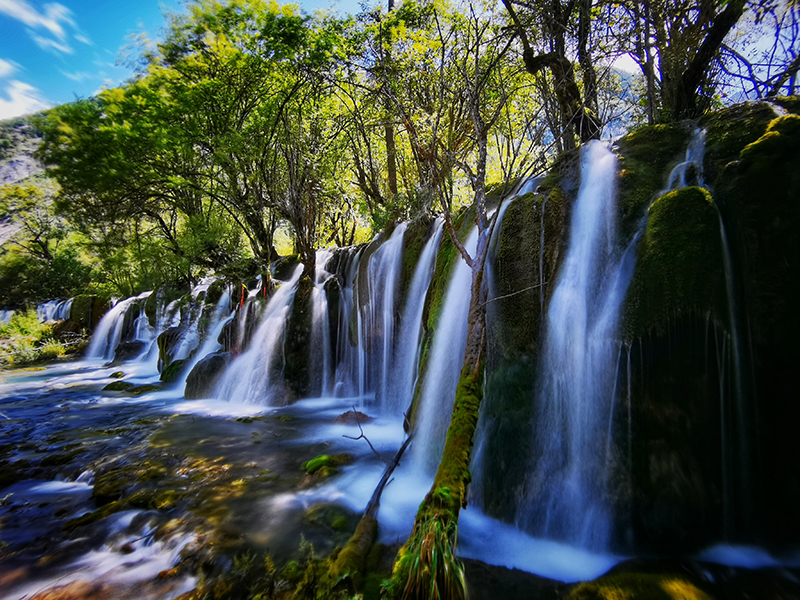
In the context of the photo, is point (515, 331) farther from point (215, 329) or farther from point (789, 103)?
point (215, 329)

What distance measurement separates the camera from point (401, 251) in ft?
28.6

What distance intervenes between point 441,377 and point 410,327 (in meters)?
2.77

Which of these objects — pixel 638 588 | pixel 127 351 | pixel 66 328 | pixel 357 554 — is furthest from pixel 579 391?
pixel 66 328

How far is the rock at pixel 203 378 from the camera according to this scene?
9.38 meters

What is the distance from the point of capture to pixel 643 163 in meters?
4.55

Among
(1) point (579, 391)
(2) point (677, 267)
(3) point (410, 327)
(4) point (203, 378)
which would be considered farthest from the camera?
(4) point (203, 378)

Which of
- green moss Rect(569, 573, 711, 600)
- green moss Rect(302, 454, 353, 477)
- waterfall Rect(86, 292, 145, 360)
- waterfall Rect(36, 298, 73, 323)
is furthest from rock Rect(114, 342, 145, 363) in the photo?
green moss Rect(569, 573, 711, 600)

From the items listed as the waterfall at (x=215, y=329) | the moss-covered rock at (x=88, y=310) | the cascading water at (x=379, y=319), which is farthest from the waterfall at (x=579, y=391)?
the moss-covered rock at (x=88, y=310)

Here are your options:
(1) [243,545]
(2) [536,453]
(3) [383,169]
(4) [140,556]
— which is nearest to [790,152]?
(2) [536,453]

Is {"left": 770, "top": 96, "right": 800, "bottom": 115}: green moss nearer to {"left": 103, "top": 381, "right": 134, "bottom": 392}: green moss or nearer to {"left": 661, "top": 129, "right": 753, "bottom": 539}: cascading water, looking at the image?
{"left": 661, "top": 129, "right": 753, "bottom": 539}: cascading water

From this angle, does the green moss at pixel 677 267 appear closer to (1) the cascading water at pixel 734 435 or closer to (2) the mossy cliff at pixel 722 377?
(2) the mossy cliff at pixel 722 377

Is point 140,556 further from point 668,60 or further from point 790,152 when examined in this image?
point 668,60

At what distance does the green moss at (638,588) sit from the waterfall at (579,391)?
571 mm

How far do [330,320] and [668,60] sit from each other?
8694mm
